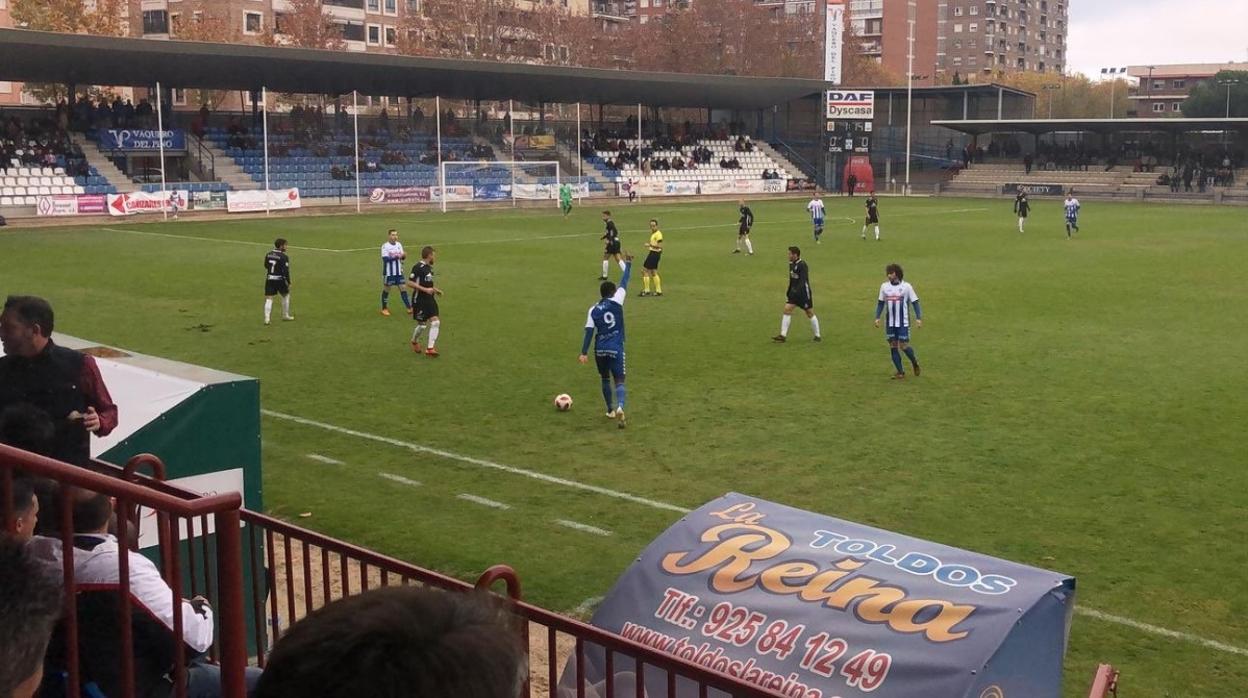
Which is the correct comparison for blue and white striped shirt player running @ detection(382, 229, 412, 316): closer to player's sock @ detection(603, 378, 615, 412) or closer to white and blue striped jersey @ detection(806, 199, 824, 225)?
player's sock @ detection(603, 378, 615, 412)

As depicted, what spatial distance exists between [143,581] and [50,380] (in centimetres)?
364

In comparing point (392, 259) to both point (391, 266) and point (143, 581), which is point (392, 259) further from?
point (143, 581)

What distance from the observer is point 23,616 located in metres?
2.57

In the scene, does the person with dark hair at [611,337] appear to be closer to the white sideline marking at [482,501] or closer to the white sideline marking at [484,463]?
the white sideline marking at [484,463]

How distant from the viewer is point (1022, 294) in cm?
2752

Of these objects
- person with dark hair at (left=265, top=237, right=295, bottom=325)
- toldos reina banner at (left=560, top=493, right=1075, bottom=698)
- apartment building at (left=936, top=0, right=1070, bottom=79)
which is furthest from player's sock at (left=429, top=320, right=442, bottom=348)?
apartment building at (left=936, top=0, right=1070, bottom=79)

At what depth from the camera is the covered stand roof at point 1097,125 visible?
234 feet

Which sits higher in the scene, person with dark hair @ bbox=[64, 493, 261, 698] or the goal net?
the goal net

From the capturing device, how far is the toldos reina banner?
197 inches

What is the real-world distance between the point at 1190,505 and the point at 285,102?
7876 centimetres

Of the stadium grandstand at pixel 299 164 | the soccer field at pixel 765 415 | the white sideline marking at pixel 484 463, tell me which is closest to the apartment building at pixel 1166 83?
the stadium grandstand at pixel 299 164

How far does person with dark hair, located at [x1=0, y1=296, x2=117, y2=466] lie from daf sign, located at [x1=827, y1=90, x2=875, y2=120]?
67233 millimetres

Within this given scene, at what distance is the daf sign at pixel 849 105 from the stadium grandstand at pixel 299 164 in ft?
11.5

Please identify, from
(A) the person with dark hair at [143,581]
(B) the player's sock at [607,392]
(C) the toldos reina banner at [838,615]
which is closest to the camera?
(A) the person with dark hair at [143,581]
